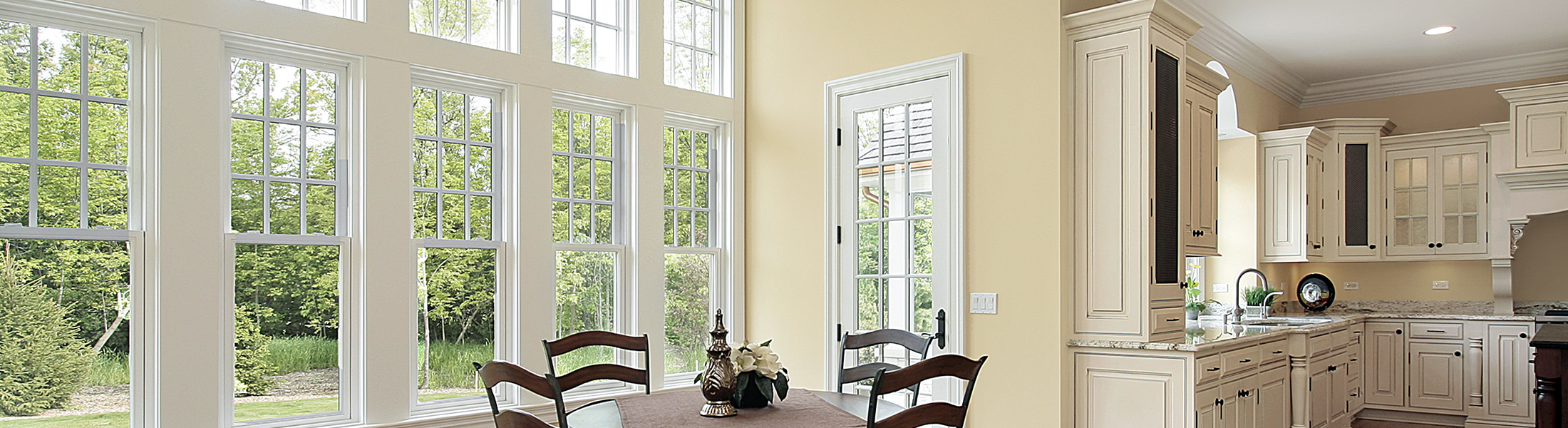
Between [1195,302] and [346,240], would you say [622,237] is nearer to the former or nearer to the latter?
[346,240]

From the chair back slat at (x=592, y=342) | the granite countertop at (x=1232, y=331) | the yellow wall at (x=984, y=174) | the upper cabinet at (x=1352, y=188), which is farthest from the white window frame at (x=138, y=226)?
the upper cabinet at (x=1352, y=188)

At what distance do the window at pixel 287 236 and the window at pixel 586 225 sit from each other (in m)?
1.03

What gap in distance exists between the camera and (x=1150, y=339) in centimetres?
396

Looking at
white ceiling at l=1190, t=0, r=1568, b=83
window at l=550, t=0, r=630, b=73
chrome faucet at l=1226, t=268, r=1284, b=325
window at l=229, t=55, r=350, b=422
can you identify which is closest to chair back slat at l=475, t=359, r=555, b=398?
window at l=229, t=55, r=350, b=422

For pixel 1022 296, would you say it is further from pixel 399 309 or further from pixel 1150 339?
pixel 399 309

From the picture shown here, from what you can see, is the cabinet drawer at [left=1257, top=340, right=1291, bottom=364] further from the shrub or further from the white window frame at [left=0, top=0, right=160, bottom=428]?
the shrub

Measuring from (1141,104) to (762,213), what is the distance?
220 cm

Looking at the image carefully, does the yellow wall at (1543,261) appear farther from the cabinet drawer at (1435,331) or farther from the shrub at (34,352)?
the shrub at (34,352)

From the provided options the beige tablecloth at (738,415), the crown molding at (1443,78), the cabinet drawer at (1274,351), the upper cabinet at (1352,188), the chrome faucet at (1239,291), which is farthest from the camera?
the upper cabinet at (1352,188)

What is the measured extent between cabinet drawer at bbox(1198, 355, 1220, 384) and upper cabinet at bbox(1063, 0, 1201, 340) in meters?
0.22

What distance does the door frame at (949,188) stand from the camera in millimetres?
4395

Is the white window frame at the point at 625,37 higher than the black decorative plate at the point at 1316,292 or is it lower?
higher

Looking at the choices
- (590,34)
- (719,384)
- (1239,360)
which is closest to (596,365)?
(719,384)

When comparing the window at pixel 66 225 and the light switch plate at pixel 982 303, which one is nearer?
the window at pixel 66 225
